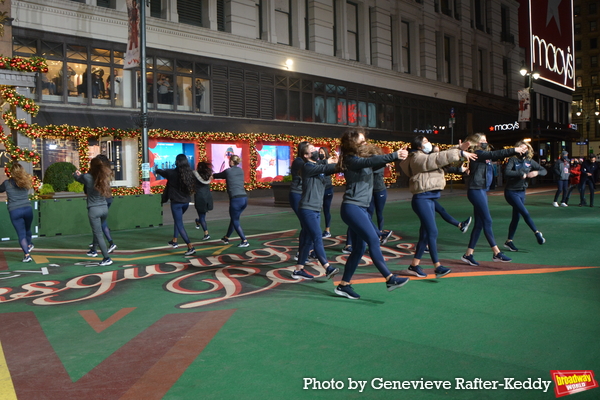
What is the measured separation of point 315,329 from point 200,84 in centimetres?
2303

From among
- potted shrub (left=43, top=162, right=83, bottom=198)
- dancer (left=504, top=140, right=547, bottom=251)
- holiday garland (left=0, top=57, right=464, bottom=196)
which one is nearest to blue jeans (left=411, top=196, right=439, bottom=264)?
holiday garland (left=0, top=57, right=464, bottom=196)

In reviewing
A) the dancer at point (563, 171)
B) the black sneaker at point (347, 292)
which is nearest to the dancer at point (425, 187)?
the black sneaker at point (347, 292)

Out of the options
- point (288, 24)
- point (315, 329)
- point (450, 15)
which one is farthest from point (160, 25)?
point (450, 15)

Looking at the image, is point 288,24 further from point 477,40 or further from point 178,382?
point 178,382

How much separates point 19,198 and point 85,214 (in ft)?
15.4

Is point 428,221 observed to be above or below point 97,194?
below

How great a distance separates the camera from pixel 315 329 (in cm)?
559

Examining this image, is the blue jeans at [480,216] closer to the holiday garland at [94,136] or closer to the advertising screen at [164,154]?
the holiday garland at [94,136]

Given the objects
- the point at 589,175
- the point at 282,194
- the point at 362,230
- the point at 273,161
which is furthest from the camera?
the point at 273,161

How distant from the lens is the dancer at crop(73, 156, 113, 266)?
9758 millimetres

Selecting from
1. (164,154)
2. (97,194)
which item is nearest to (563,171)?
(97,194)

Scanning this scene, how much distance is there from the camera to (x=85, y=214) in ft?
48.8

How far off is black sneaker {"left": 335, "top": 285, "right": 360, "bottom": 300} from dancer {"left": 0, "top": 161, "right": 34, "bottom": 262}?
21.6 feet

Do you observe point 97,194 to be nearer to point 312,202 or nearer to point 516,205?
point 312,202
